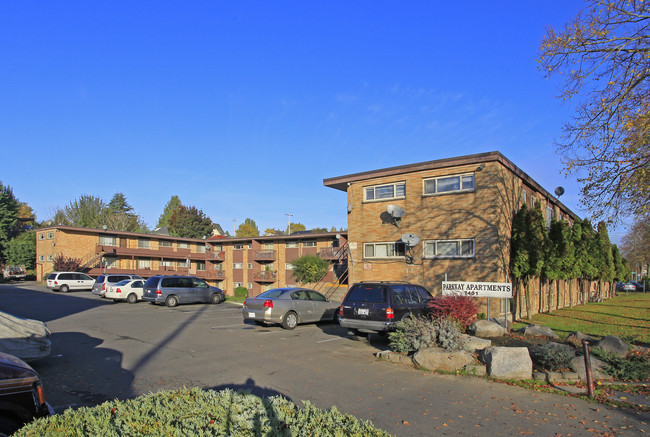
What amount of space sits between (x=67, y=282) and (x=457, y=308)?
34408mm

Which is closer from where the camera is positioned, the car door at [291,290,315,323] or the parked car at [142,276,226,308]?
the car door at [291,290,315,323]

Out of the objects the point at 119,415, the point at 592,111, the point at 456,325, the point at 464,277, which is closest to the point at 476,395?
the point at 456,325

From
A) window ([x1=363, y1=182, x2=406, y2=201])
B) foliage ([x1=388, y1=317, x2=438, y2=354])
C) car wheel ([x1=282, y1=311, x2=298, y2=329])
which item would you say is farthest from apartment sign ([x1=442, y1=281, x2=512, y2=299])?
window ([x1=363, y1=182, x2=406, y2=201])

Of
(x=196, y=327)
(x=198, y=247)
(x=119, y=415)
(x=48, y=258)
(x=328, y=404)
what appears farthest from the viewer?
(x=198, y=247)

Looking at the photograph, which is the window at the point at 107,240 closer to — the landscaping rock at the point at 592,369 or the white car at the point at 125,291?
the white car at the point at 125,291

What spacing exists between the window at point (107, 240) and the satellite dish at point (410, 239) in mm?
39711

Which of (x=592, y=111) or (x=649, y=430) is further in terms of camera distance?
(x=592, y=111)

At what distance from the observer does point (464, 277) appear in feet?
61.8

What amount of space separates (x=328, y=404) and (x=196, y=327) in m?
9.74

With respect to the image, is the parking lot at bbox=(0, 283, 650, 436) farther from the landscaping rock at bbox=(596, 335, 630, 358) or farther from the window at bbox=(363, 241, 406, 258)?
the window at bbox=(363, 241, 406, 258)

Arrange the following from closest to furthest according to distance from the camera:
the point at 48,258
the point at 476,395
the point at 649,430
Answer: the point at 649,430
the point at 476,395
the point at 48,258

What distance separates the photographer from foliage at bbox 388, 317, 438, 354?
9.94 m

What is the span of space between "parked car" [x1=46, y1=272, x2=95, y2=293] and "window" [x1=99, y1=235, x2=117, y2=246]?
12.0m

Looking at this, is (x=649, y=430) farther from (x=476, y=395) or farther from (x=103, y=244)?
(x=103, y=244)
